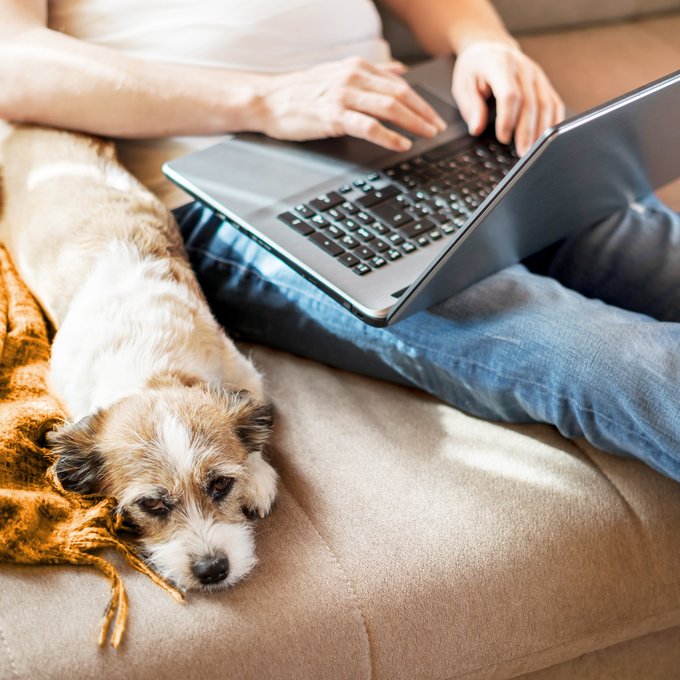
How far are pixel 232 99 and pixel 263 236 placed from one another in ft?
1.16

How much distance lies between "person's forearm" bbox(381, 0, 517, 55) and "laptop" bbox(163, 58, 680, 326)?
0.28 meters

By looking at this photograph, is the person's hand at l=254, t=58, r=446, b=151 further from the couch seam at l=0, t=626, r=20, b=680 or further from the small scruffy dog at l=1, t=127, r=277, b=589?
the couch seam at l=0, t=626, r=20, b=680

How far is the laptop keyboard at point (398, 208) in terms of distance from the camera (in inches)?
53.3

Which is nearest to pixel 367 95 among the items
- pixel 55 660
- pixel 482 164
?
pixel 482 164

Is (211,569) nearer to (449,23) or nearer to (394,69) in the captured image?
(394,69)

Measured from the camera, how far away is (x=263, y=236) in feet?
4.53

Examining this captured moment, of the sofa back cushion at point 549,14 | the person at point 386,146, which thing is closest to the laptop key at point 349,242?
the person at point 386,146

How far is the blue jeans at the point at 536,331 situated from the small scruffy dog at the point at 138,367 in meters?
0.11

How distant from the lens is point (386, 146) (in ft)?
4.96

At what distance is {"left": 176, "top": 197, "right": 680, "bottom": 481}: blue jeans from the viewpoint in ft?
4.15

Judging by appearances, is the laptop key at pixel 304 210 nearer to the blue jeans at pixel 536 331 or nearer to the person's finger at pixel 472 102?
the blue jeans at pixel 536 331

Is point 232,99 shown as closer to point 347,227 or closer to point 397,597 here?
point 347,227

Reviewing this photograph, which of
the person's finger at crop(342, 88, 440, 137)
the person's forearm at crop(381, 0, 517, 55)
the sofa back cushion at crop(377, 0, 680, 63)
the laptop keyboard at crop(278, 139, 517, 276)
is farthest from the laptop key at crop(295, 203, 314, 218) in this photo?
the sofa back cushion at crop(377, 0, 680, 63)

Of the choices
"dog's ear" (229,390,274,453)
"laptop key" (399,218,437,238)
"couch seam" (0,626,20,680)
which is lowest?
"couch seam" (0,626,20,680)
